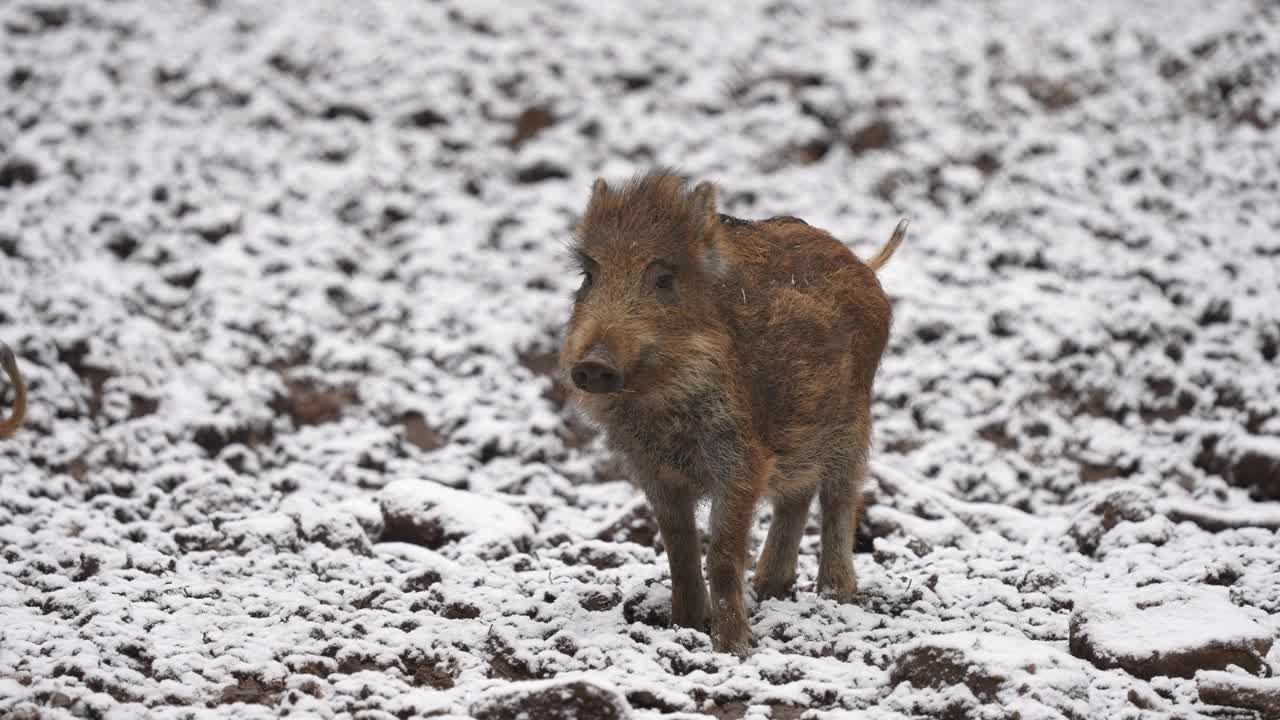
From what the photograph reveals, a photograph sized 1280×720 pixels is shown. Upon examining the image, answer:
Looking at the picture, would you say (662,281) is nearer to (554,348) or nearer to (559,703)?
(559,703)

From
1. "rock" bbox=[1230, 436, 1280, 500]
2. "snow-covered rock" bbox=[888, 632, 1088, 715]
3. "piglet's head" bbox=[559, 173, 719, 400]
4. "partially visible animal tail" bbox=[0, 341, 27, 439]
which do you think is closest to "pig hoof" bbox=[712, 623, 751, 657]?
"snow-covered rock" bbox=[888, 632, 1088, 715]

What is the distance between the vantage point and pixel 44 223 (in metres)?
9.85

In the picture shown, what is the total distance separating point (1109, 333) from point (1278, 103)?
4.54 m

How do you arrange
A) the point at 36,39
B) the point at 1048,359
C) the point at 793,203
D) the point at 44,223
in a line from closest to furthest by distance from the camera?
1. the point at 1048,359
2. the point at 44,223
3. the point at 793,203
4. the point at 36,39

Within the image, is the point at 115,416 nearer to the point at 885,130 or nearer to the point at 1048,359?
the point at 1048,359

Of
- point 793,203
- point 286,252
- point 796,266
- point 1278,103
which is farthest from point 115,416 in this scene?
point 1278,103

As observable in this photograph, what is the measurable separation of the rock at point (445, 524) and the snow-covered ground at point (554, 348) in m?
0.03

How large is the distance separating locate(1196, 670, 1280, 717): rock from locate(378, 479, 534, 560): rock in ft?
10.7

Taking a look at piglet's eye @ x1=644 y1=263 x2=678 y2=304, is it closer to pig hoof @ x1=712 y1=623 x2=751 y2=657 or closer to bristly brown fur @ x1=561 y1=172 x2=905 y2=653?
bristly brown fur @ x1=561 y1=172 x2=905 y2=653

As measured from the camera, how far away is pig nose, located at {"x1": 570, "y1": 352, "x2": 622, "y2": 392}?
14.1ft

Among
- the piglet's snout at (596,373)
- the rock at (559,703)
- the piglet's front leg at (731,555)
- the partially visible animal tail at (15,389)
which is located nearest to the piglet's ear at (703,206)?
the piglet's snout at (596,373)

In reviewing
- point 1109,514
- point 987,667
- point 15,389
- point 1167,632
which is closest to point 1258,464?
point 1109,514

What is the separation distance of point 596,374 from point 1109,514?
130 inches

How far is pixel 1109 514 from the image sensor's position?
6137 millimetres
